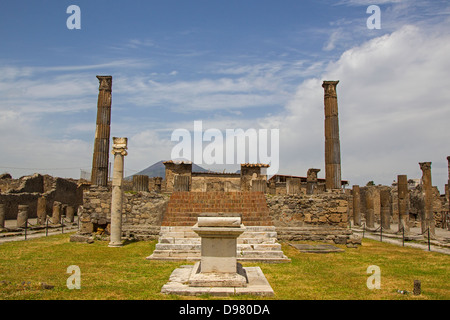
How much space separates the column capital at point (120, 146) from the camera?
1422 cm

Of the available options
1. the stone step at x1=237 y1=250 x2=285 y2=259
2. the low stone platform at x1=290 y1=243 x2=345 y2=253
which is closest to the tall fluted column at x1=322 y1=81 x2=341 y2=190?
the low stone platform at x1=290 y1=243 x2=345 y2=253

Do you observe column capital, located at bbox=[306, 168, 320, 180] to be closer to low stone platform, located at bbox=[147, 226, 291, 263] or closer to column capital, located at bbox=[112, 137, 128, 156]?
low stone platform, located at bbox=[147, 226, 291, 263]

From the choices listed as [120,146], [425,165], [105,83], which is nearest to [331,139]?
[425,165]

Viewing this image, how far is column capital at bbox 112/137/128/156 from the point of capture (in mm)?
14219

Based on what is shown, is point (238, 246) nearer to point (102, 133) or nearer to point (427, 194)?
point (102, 133)

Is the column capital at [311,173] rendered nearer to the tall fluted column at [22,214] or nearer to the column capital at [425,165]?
the column capital at [425,165]

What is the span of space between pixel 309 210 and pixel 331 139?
162 inches

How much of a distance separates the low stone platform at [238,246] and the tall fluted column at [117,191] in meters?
2.53

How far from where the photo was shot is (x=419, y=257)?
11578 millimetres

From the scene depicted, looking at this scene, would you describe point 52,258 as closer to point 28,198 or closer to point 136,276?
point 136,276

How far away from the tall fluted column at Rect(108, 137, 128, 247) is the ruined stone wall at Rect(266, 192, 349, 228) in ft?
21.2

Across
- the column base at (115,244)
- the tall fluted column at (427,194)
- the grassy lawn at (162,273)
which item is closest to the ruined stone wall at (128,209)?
the column base at (115,244)

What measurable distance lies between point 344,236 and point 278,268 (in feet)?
20.4
